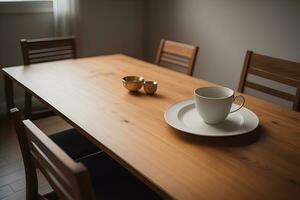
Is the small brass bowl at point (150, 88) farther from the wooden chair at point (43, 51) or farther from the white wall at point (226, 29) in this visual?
the white wall at point (226, 29)

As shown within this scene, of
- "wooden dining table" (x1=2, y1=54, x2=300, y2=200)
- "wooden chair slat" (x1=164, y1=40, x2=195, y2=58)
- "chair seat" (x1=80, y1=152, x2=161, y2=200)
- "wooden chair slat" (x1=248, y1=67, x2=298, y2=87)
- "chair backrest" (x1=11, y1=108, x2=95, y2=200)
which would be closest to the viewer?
"chair backrest" (x1=11, y1=108, x2=95, y2=200)

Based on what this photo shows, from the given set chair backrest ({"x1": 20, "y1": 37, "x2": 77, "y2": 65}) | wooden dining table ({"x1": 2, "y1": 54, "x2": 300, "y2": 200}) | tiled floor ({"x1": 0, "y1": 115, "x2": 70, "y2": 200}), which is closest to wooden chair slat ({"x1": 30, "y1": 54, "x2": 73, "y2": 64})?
chair backrest ({"x1": 20, "y1": 37, "x2": 77, "y2": 65})

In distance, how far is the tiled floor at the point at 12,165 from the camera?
1.97 metres

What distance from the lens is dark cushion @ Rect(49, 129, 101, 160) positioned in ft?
5.12

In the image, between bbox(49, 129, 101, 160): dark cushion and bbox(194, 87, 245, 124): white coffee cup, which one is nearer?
bbox(194, 87, 245, 124): white coffee cup

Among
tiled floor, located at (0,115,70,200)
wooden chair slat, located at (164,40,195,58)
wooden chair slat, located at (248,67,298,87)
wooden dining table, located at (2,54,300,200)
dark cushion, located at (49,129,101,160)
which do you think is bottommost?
tiled floor, located at (0,115,70,200)

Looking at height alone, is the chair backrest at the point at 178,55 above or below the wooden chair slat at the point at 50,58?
above

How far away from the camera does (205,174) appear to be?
0.93 m

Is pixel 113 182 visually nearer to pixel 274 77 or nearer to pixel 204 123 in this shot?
pixel 204 123

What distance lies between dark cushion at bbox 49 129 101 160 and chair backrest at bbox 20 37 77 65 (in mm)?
738

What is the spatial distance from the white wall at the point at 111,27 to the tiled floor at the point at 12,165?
0.90m

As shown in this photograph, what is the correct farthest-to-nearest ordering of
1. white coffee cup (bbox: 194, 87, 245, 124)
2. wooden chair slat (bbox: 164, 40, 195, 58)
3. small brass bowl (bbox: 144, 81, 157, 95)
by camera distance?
wooden chair slat (bbox: 164, 40, 195, 58), small brass bowl (bbox: 144, 81, 157, 95), white coffee cup (bbox: 194, 87, 245, 124)

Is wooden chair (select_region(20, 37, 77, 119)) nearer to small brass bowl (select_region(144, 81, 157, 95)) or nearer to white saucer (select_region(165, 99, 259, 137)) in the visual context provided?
small brass bowl (select_region(144, 81, 157, 95))

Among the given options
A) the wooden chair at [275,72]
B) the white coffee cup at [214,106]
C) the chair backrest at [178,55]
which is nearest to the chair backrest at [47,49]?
the chair backrest at [178,55]
